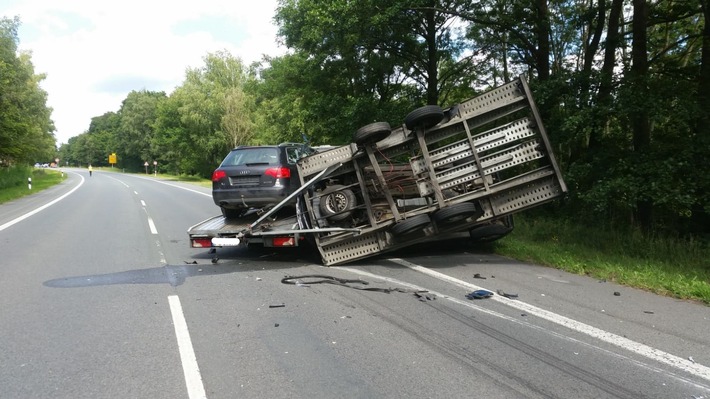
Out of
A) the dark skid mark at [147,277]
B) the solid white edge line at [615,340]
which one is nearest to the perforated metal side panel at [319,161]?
the dark skid mark at [147,277]

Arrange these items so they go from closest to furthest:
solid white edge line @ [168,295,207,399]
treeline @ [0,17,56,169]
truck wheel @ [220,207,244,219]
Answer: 1. solid white edge line @ [168,295,207,399]
2. truck wheel @ [220,207,244,219]
3. treeline @ [0,17,56,169]

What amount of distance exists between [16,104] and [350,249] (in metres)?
31.9

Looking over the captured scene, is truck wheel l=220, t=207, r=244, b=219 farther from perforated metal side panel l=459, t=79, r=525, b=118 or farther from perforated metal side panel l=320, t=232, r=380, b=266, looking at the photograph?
perforated metal side panel l=459, t=79, r=525, b=118

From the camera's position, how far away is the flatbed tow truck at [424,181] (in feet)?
24.2

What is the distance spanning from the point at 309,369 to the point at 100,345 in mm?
2078

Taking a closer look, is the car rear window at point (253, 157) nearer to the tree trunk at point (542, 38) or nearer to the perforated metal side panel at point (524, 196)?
the perforated metal side panel at point (524, 196)

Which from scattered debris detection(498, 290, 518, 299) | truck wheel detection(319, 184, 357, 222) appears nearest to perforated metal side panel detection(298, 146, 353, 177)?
truck wheel detection(319, 184, 357, 222)

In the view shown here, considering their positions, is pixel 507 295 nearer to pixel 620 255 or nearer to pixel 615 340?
pixel 615 340

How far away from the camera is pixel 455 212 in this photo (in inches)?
283

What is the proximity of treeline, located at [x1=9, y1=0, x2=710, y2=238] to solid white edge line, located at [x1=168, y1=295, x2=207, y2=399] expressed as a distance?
25.6ft

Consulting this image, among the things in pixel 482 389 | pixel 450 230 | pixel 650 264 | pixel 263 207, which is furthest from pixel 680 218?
pixel 482 389

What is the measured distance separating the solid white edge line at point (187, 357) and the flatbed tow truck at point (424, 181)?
2.54 meters

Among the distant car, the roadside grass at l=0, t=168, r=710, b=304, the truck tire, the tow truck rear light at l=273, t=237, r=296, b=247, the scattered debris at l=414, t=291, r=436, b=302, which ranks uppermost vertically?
the distant car

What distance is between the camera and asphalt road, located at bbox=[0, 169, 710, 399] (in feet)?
12.1
